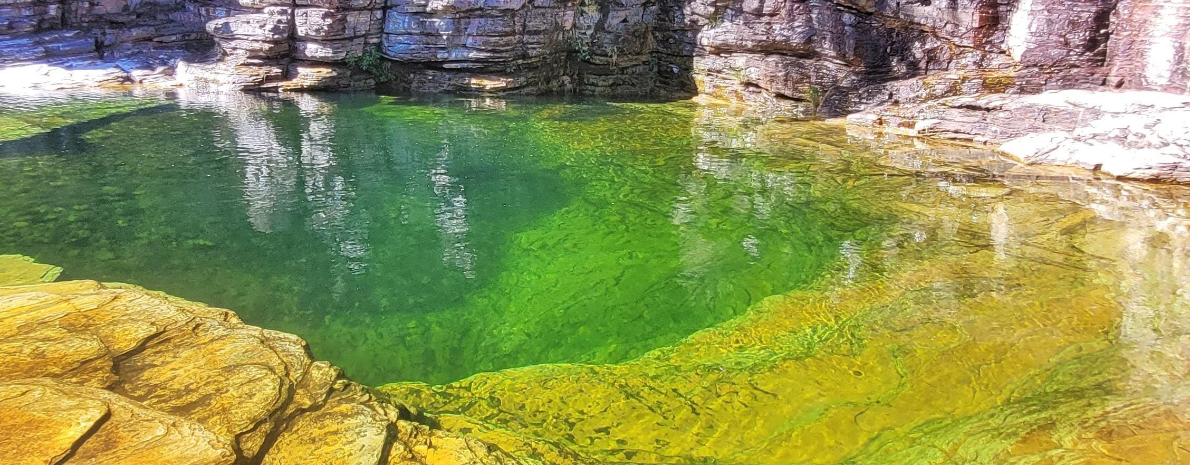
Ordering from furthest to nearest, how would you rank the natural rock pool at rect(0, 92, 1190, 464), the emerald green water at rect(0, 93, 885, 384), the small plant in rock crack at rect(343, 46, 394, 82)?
the small plant in rock crack at rect(343, 46, 394, 82), the emerald green water at rect(0, 93, 885, 384), the natural rock pool at rect(0, 92, 1190, 464)

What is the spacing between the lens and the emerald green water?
17.2 ft

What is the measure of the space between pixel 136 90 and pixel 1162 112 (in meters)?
17.1

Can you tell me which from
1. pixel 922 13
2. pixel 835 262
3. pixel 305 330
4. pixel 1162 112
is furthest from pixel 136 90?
pixel 1162 112

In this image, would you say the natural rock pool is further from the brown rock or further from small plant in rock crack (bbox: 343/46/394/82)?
small plant in rock crack (bbox: 343/46/394/82)

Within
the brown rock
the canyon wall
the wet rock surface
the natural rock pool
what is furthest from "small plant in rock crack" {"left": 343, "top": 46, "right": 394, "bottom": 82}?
the brown rock

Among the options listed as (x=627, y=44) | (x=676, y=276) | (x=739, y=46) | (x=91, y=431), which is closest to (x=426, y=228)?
(x=676, y=276)

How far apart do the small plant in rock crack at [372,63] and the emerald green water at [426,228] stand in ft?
12.9

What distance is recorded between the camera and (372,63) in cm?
1546

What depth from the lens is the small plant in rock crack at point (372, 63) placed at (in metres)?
15.3

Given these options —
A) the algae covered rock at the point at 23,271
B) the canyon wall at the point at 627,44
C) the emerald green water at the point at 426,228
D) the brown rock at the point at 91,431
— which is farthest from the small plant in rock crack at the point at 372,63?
the brown rock at the point at 91,431

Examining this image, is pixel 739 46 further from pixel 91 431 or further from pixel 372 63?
pixel 91 431

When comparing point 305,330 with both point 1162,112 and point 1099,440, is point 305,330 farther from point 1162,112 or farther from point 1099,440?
point 1162,112

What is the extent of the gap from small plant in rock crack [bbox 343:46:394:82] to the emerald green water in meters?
3.94

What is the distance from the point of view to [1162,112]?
8.80 m
